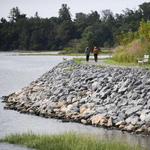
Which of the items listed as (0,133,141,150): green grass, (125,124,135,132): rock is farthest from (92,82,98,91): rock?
(0,133,141,150): green grass

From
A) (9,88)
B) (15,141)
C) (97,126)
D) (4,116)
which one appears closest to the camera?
(15,141)

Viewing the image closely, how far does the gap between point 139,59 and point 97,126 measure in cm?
1532

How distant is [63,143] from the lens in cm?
1969

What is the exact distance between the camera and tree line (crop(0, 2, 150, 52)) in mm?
153375

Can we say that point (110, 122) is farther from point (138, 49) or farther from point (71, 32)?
point (71, 32)

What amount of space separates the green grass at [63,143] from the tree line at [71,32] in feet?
380

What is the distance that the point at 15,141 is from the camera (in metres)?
20.7

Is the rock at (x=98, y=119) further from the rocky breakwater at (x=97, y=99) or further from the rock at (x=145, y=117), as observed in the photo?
the rock at (x=145, y=117)

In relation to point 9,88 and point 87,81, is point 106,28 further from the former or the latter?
point 87,81

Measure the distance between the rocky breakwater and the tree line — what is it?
326ft

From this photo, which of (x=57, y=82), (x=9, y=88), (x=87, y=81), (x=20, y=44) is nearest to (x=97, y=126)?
(x=87, y=81)

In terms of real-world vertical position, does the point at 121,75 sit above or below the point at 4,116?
above

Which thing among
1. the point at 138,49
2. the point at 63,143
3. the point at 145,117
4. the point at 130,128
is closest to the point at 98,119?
the point at 130,128

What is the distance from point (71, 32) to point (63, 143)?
15489cm
